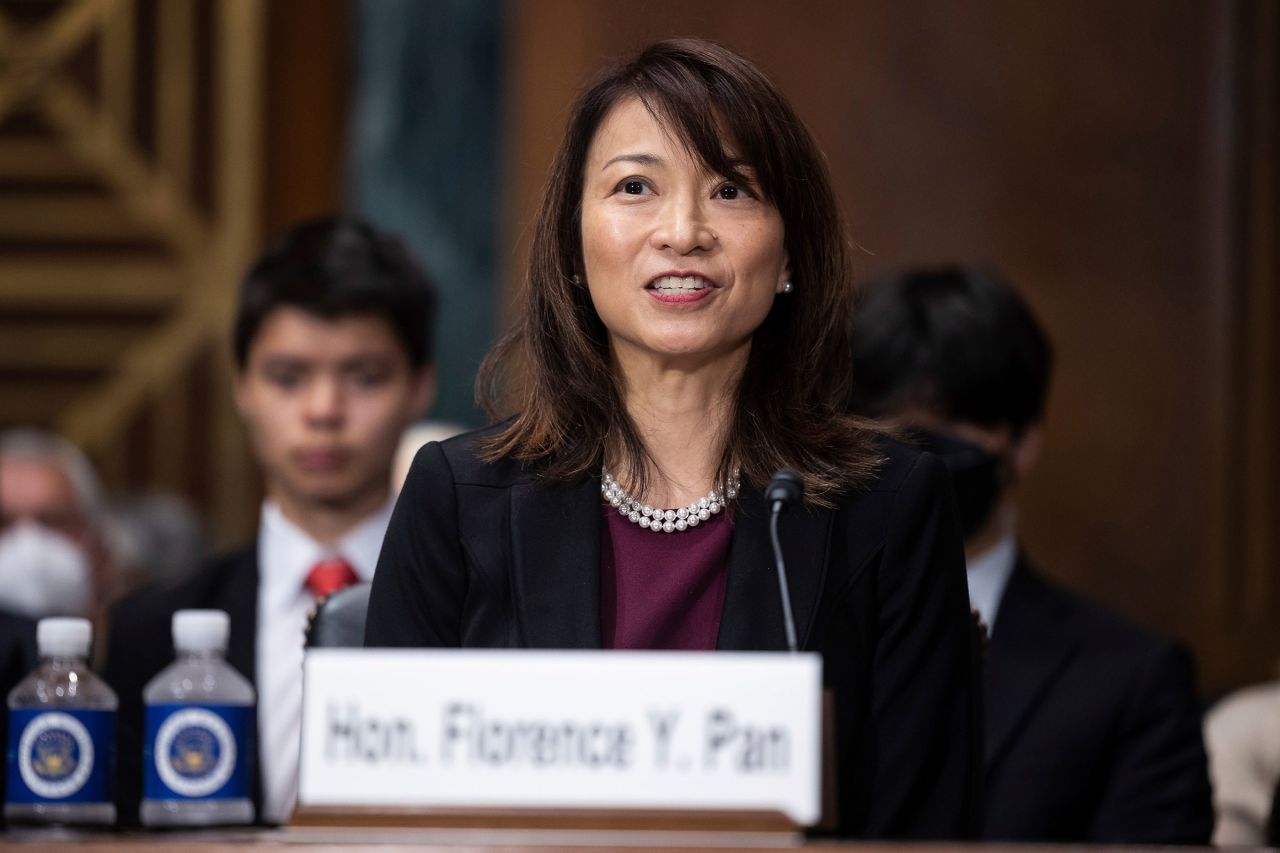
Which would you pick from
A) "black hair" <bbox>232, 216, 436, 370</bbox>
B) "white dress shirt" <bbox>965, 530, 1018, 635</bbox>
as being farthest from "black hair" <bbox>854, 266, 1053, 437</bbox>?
"black hair" <bbox>232, 216, 436, 370</bbox>

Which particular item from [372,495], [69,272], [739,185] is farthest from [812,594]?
[69,272]

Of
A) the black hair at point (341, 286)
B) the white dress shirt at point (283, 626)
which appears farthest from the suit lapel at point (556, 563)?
the black hair at point (341, 286)

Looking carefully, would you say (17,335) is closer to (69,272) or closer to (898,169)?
(69,272)

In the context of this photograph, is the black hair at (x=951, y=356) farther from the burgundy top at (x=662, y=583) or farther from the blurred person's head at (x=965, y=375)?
the burgundy top at (x=662, y=583)

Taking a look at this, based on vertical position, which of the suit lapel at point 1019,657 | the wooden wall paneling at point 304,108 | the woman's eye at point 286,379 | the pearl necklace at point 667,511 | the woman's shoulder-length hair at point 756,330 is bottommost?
the suit lapel at point 1019,657

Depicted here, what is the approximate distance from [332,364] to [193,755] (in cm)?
121

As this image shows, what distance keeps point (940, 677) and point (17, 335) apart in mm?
4586

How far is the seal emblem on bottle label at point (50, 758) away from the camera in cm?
209

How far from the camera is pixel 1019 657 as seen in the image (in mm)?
2957

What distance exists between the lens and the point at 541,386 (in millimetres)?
2096

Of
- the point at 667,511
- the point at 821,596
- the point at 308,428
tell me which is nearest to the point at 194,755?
the point at 667,511

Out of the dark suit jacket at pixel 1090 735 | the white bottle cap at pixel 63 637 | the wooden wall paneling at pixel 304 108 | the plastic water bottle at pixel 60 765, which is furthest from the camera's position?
the wooden wall paneling at pixel 304 108

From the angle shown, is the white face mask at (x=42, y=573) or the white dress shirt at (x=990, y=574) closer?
the white dress shirt at (x=990, y=574)

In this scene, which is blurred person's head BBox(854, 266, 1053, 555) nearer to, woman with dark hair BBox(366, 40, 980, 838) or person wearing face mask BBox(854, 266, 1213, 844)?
person wearing face mask BBox(854, 266, 1213, 844)
